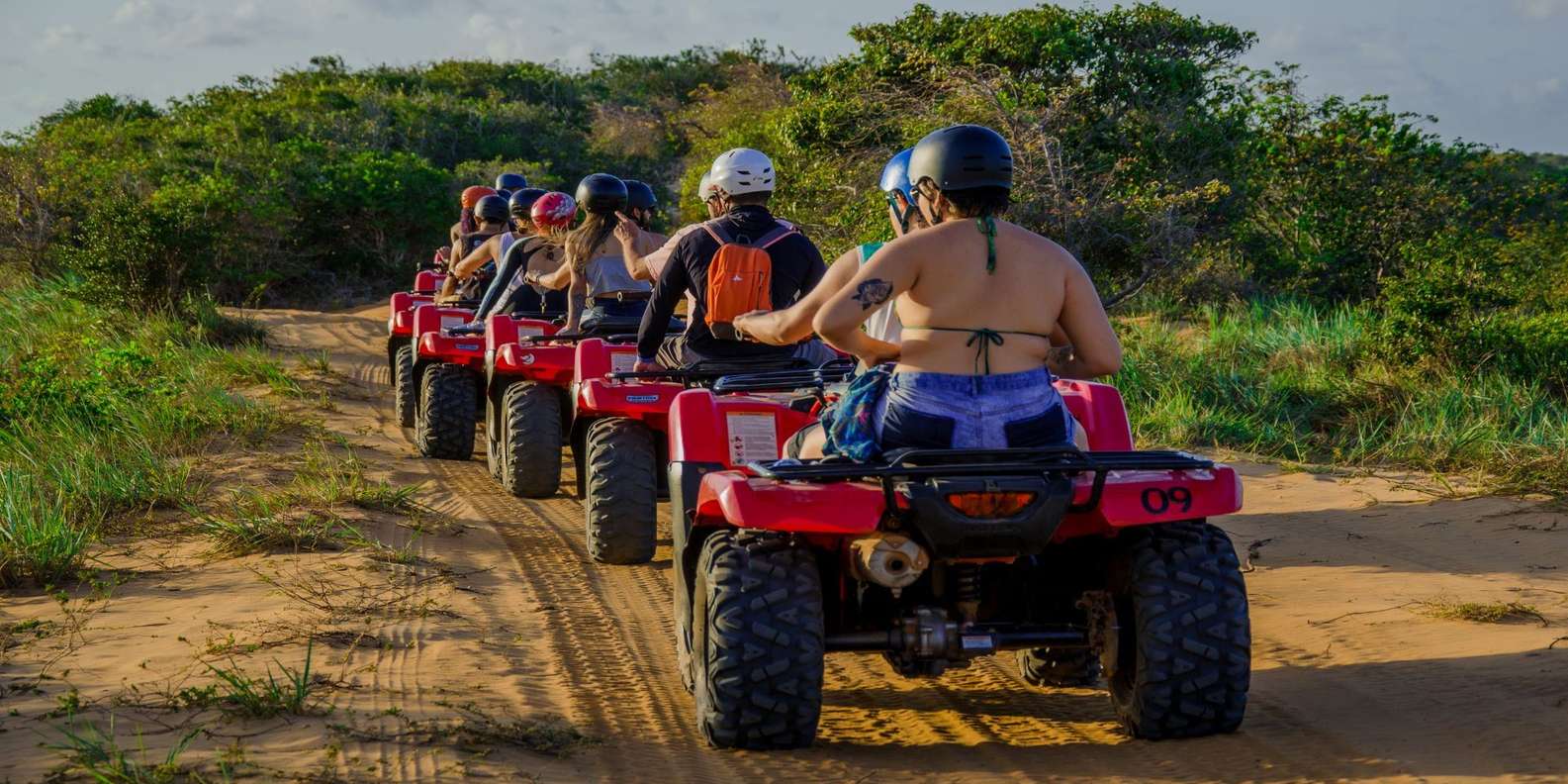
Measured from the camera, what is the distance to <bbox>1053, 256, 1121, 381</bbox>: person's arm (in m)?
4.45

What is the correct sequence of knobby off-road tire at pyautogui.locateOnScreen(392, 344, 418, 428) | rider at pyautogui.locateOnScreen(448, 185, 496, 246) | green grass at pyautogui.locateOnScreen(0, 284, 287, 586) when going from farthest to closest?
rider at pyautogui.locateOnScreen(448, 185, 496, 246)
knobby off-road tire at pyautogui.locateOnScreen(392, 344, 418, 428)
green grass at pyautogui.locateOnScreen(0, 284, 287, 586)

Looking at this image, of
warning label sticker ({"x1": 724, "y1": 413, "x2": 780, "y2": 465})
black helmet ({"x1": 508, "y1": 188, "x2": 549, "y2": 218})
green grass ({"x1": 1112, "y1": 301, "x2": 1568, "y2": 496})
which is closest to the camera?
warning label sticker ({"x1": 724, "y1": 413, "x2": 780, "y2": 465})

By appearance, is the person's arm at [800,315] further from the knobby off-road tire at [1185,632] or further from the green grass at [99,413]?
the green grass at [99,413]

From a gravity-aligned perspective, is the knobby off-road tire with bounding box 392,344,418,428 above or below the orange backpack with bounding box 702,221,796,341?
below

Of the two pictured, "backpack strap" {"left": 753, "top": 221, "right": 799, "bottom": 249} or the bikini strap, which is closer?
the bikini strap

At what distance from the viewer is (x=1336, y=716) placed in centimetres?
488

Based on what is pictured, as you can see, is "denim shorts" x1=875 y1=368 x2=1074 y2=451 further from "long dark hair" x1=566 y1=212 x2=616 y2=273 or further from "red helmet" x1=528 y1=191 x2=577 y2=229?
"red helmet" x1=528 y1=191 x2=577 y2=229

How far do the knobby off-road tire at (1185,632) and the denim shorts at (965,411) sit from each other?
472mm

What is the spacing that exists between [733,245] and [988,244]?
2661 mm

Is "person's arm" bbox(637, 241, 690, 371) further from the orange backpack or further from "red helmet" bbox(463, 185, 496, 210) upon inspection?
"red helmet" bbox(463, 185, 496, 210)

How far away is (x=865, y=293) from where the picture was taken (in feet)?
14.2

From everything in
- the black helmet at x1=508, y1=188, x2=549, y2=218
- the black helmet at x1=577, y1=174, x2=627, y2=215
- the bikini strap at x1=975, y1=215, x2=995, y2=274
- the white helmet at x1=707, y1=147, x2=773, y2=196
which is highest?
the black helmet at x1=508, y1=188, x2=549, y2=218

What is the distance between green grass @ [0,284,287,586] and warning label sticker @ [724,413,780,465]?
2.95 m

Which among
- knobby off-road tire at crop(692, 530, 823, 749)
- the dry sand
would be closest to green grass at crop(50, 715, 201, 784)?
the dry sand
